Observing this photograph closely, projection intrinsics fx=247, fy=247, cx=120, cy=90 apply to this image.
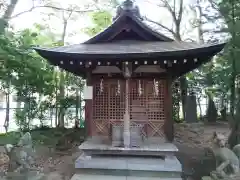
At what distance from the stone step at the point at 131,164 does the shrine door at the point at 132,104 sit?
89cm

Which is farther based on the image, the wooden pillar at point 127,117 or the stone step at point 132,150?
the wooden pillar at point 127,117

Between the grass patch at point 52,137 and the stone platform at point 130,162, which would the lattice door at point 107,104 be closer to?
the stone platform at point 130,162

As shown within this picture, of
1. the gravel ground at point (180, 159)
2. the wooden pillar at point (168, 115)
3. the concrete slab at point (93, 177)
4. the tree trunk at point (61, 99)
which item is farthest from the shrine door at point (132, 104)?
the tree trunk at point (61, 99)

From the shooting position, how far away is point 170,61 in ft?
20.2

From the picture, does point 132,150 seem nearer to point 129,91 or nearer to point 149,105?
point 149,105

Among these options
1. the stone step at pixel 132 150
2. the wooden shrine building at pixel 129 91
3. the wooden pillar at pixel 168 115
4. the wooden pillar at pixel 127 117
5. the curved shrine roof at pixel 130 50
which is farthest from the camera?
the wooden pillar at pixel 168 115

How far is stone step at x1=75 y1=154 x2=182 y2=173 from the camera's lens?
5.95 m

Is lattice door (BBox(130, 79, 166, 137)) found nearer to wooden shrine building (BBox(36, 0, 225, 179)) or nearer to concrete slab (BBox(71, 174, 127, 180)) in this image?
wooden shrine building (BBox(36, 0, 225, 179))

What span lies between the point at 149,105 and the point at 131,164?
1870 mm

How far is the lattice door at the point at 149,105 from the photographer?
23.7ft

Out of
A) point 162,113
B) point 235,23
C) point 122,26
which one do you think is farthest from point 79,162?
point 235,23

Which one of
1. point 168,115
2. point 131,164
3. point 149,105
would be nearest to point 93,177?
point 131,164

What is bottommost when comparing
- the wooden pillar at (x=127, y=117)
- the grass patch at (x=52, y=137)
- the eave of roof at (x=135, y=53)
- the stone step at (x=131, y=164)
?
the stone step at (x=131, y=164)

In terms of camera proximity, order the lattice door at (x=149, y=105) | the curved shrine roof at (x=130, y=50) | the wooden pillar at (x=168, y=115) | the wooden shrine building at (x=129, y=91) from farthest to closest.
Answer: the lattice door at (x=149, y=105) → the wooden pillar at (x=168, y=115) → the wooden shrine building at (x=129, y=91) → the curved shrine roof at (x=130, y=50)
